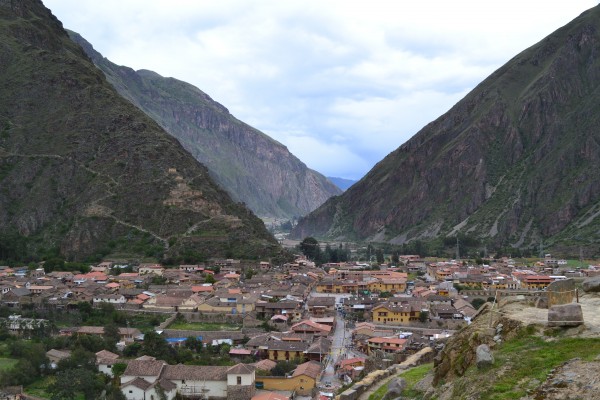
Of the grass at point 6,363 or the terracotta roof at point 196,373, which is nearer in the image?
the terracotta roof at point 196,373

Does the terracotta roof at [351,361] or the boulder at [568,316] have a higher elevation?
the boulder at [568,316]

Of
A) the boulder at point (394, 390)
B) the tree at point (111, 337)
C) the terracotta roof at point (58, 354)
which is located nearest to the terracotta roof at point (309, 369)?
the tree at point (111, 337)

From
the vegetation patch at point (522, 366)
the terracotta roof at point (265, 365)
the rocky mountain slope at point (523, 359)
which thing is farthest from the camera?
the terracotta roof at point (265, 365)

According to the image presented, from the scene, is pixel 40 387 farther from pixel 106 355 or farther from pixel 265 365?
pixel 265 365

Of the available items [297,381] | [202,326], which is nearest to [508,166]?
[202,326]

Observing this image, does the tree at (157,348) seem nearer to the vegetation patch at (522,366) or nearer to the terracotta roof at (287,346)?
the terracotta roof at (287,346)

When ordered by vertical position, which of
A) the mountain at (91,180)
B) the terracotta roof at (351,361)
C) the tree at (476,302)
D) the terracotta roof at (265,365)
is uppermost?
the mountain at (91,180)
